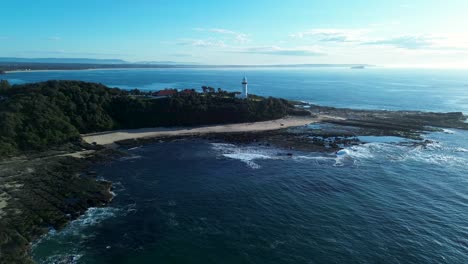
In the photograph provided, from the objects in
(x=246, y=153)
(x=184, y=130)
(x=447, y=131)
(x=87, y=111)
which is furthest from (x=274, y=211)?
(x=447, y=131)

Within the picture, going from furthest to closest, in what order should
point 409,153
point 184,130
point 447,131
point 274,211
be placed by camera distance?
point 447,131
point 184,130
point 409,153
point 274,211

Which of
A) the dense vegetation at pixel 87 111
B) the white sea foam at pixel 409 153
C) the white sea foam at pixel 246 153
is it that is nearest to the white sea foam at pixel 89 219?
the white sea foam at pixel 246 153

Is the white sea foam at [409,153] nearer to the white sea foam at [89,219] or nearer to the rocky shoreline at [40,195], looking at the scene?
the white sea foam at [89,219]

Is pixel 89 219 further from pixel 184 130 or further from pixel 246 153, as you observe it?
pixel 184 130

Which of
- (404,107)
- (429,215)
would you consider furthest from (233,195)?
(404,107)

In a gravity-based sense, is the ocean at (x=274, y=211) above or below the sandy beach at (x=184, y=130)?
below

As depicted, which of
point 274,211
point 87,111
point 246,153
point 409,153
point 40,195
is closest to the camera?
point 274,211
